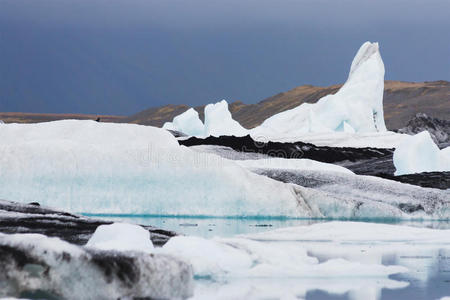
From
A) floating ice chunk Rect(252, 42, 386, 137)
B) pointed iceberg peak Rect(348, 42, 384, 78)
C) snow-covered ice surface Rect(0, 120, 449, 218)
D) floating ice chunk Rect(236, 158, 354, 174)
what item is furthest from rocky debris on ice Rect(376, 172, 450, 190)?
floating ice chunk Rect(252, 42, 386, 137)

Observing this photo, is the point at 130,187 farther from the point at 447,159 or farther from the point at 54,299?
the point at 447,159

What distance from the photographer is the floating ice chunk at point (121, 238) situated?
564cm

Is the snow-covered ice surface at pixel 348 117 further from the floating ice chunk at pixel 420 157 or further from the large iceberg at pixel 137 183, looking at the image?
the large iceberg at pixel 137 183

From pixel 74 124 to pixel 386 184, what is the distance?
7530 mm

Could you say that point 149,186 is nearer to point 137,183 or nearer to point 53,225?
point 137,183

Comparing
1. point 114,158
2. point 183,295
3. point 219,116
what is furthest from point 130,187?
point 219,116

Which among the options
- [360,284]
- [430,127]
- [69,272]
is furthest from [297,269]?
[430,127]

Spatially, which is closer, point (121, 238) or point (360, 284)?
point (360, 284)

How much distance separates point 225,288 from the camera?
501cm

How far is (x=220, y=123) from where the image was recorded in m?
44.9

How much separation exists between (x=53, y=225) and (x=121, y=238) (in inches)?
71.5

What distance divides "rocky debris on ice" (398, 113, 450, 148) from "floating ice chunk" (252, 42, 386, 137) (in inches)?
411

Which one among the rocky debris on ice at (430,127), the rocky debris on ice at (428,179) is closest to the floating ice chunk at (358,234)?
the rocky debris on ice at (428,179)

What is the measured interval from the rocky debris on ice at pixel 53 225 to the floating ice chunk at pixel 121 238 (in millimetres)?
522
